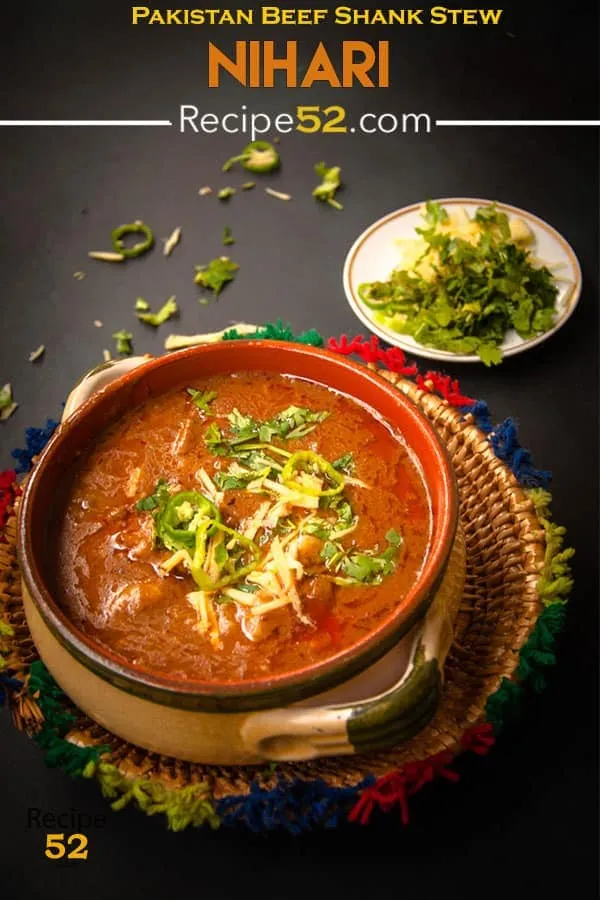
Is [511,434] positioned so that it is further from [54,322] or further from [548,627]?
[54,322]

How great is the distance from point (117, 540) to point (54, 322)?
1225mm

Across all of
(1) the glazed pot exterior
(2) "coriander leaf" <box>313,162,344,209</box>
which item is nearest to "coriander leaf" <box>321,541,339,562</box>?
(1) the glazed pot exterior

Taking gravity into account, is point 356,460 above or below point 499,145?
below

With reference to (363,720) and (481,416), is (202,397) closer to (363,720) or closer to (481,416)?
(481,416)

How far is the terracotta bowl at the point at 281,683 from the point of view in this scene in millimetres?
1622

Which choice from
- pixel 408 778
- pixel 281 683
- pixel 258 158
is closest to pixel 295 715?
pixel 281 683

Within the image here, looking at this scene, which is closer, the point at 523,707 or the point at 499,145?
the point at 523,707

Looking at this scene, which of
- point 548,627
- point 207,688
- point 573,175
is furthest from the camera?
point 573,175

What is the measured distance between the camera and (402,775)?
181 cm

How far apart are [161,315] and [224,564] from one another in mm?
1292

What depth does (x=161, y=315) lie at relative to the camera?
295 cm

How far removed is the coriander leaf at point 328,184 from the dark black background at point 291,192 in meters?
0.03

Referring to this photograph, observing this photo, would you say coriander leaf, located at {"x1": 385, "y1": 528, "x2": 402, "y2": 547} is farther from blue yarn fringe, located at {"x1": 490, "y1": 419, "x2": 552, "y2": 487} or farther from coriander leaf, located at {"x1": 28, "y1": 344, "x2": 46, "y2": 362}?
coriander leaf, located at {"x1": 28, "y1": 344, "x2": 46, "y2": 362}

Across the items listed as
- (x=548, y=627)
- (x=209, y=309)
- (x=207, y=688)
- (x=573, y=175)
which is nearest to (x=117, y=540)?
(x=207, y=688)
